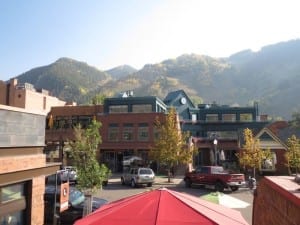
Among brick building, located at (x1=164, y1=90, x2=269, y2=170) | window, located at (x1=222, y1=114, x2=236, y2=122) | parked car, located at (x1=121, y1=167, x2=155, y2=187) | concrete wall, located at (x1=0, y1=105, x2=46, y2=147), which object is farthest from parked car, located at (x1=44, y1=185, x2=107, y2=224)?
window, located at (x1=222, y1=114, x2=236, y2=122)

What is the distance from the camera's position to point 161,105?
2254 inches

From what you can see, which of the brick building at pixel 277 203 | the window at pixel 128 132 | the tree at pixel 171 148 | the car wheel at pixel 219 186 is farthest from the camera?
the window at pixel 128 132

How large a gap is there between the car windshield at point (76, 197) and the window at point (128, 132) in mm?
33183

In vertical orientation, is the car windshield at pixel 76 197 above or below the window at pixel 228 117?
below

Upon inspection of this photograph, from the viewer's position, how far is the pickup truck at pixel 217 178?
28859 mm

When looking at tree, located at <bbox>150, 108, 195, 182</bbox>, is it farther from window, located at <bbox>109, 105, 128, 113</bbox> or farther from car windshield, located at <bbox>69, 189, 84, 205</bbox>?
car windshield, located at <bbox>69, 189, 84, 205</bbox>

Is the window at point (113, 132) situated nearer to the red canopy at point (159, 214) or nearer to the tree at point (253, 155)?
the tree at point (253, 155)

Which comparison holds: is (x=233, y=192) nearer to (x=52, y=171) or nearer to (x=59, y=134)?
(x=52, y=171)

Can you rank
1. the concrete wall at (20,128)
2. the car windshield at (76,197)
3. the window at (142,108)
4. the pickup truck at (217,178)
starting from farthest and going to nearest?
1. the window at (142,108)
2. the pickup truck at (217,178)
3. the car windshield at (76,197)
4. the concrete wall at (20,128)

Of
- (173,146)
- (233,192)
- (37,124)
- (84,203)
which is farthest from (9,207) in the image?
(173,146)

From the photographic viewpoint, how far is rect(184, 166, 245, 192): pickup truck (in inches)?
1136

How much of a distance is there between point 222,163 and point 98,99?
56.6 m

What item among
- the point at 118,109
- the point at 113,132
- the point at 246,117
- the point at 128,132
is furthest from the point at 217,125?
the point at 113,132

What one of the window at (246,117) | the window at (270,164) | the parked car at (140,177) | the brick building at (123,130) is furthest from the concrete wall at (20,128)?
the window at (246,117)
